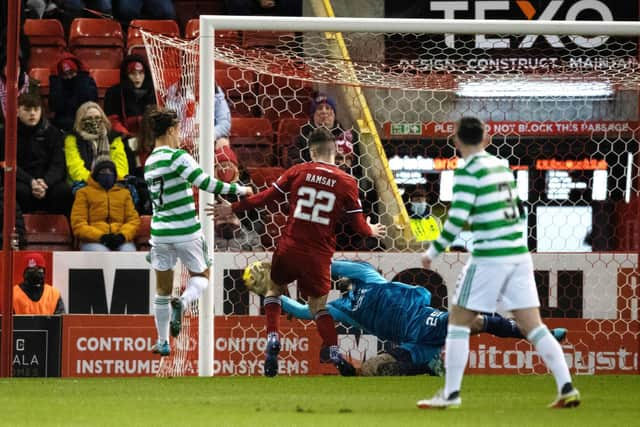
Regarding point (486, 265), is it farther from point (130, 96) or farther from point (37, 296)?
point (130, 96)

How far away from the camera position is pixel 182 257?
9.50 meters

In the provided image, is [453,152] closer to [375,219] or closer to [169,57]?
[375,219]

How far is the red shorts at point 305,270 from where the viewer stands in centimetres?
983

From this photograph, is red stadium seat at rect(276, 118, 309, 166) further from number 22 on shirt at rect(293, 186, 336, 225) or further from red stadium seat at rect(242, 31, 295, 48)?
number 22 on shirt at rect(293, 186, 336, 225)

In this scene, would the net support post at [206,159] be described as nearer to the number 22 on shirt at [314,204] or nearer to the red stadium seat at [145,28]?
the number 22 on shirt at [314,204]

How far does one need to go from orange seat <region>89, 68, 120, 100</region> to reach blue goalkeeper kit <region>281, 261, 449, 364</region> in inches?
192

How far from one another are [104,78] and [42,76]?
69 centimetres

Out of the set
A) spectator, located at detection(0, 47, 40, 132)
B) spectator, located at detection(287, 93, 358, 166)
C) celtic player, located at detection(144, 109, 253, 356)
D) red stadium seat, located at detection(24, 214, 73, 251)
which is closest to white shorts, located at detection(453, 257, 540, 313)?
celtic player, located at detection(144, 109, 253, 356)

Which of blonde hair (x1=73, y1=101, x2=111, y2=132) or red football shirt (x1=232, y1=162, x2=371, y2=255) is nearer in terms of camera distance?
red football shirt (x1=232, y1=162, x2=371, y2=255)

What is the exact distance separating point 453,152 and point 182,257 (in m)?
3.53

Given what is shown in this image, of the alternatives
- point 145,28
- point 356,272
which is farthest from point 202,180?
point 145,28

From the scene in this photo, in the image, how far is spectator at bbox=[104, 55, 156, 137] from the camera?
1350 centimetres

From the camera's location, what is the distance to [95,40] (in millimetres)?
14945

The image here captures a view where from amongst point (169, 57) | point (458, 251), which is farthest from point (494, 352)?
point (169, 57)
